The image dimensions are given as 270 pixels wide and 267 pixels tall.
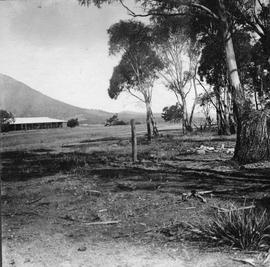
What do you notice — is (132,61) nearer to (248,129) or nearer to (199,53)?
(199,53)

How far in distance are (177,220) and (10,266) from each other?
2.80m

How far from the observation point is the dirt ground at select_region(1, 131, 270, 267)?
4.51 meters

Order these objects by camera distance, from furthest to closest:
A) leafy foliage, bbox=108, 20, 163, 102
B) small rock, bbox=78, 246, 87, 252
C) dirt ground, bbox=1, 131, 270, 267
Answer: leafy foliage, bbox=108, 20, 163, 102, small rock, bbox=78, 246, 87, 252, dirt ground, bbox=1, 131, 270, 267

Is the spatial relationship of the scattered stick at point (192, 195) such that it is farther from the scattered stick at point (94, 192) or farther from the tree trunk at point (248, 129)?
the tree trunk at point (248, 129)

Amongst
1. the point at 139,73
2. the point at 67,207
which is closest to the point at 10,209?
the point at 67,207

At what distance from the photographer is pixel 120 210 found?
667 centimetres

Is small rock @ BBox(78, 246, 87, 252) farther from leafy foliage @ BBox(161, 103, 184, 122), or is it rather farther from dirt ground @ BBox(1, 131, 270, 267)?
leafy foliage @ BBox(161, 103, 184, 122)

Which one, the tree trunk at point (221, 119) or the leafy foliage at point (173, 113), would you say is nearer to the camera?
the tree trunk at point (221, 119)

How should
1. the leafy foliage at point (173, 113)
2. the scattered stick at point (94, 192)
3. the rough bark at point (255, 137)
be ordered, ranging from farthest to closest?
the leafy foliage at point (173, 113) < the rough bark at point (255, 137) < the scattered stick at point (94, 192)

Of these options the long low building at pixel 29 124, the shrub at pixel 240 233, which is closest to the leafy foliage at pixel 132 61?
the shrub at pixel 240 233

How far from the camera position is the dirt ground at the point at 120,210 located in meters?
4.51

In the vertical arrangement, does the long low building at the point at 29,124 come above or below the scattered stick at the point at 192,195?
above

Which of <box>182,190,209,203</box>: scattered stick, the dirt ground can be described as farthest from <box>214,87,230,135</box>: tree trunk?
<box>182,190,209,203</box>: scattered stick

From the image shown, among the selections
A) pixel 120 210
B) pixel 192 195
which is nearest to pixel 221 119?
pixel 192 195
